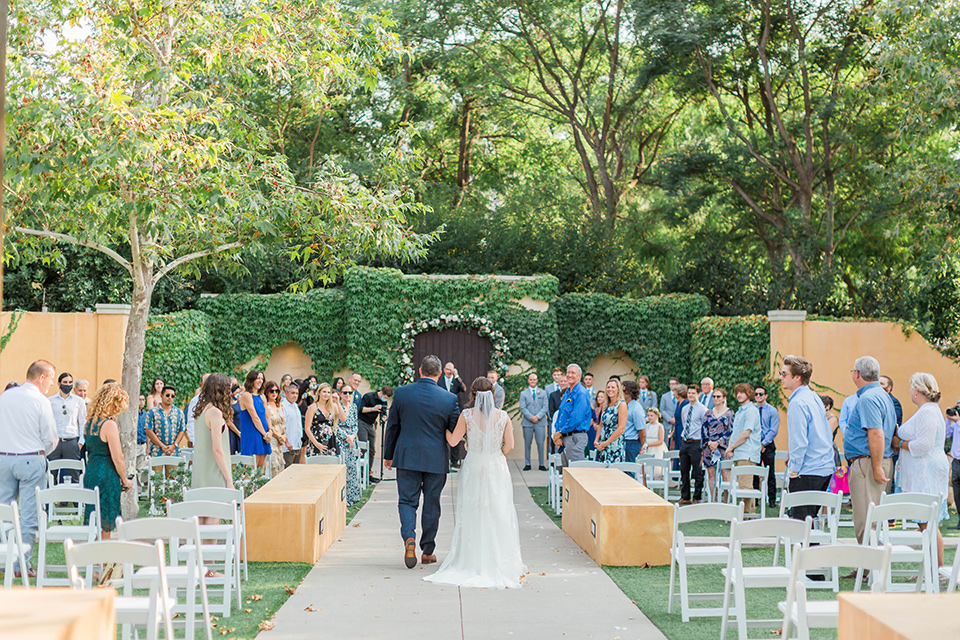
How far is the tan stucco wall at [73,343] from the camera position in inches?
677

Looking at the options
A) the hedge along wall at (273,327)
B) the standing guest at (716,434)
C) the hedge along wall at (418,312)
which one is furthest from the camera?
the hedge along wall at (273,327)

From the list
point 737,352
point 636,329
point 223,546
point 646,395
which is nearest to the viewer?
point 223,546

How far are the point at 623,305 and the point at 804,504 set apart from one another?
1384cm

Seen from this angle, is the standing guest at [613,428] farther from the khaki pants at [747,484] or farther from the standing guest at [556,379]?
the standing guest at [556,379]

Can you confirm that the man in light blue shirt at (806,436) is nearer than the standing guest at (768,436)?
Yes

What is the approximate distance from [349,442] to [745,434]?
212 inches

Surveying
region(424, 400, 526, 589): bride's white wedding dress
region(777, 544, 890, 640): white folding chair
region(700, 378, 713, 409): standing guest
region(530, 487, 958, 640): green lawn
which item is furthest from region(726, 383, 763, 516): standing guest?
region(777, 544, 890, 640): white folding chair

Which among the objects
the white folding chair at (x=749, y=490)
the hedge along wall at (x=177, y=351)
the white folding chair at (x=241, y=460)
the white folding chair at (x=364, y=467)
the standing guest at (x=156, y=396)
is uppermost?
the hedge along wall at (x=177, y=351)

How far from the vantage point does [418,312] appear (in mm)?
20672

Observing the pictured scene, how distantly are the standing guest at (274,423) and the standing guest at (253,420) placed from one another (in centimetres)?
11

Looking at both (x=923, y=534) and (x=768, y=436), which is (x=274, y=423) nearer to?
(x=768, y=436)

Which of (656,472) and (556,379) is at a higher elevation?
(556,379)

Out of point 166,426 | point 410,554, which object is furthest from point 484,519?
point 166,426

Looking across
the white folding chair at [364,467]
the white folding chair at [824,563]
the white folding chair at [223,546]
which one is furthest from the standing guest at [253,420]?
the white folding chair at [824,563]
